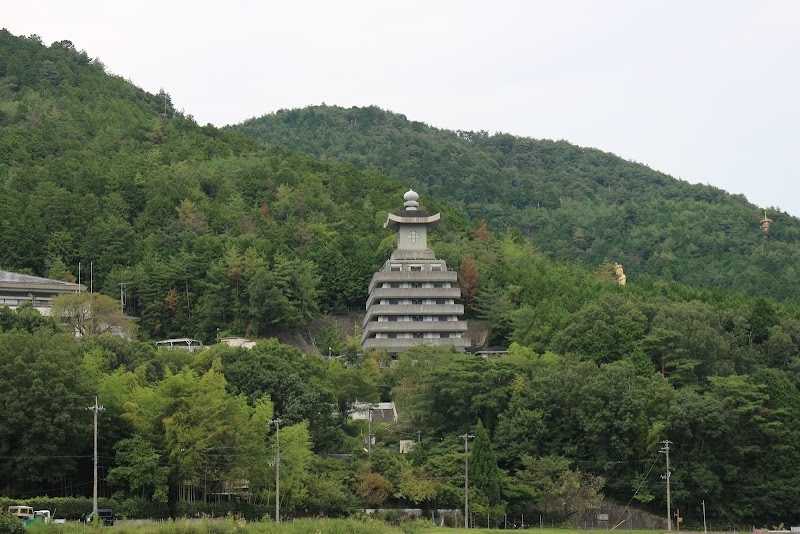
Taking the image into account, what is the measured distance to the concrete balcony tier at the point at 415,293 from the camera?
98.1 meters

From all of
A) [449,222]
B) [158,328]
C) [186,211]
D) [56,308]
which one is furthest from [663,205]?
[56,308]

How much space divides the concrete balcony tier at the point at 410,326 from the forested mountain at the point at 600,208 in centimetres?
3879

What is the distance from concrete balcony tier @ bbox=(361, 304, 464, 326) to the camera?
97562 mm

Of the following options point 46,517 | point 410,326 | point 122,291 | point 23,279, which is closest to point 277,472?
point 46,517

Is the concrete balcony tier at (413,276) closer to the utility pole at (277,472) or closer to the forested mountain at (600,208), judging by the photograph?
the utility pole at (277,472)

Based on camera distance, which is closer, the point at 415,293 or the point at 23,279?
the point at 23,279

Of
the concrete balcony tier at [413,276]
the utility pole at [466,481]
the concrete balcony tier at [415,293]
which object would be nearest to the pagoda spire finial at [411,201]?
the concrete balcony tier at [413,276]

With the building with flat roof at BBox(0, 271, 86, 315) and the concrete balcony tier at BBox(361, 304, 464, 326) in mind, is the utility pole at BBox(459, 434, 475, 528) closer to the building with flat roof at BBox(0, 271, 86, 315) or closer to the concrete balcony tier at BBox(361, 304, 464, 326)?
the concrete balcony tier at BBox(361, 304, 464, 326)

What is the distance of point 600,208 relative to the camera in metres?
174

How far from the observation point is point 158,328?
319 ft

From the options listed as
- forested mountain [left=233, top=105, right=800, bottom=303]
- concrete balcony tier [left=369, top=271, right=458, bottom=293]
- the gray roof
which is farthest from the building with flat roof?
forested mountain [left=233, top=105, right=800, bottom=303]

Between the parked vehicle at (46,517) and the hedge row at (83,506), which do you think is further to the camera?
the hedge row at (83,506)

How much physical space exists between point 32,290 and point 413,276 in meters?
25.3

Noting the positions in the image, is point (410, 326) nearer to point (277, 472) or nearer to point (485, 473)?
point (485, 473)
